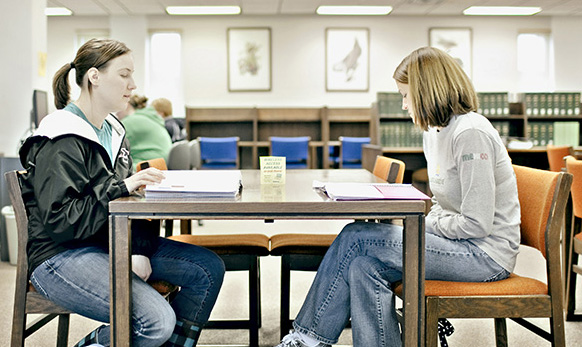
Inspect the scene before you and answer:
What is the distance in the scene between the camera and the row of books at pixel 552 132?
17.4 feet

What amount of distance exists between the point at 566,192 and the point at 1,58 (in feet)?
15.6

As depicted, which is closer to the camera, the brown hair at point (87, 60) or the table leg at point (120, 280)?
the table leg at point (120, 280)

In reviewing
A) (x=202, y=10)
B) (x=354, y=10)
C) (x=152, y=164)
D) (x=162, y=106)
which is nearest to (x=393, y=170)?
(x=152, y=164)

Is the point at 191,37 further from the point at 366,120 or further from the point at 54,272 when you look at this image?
the point at 54,272

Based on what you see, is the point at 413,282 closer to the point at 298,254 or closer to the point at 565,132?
the point at 298,254

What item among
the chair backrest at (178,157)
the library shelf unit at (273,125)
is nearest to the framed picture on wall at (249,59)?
the library shelf unit at (273,125)

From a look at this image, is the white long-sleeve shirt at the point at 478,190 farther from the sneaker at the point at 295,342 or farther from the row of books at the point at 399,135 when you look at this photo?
the row of books at the point at 399,135

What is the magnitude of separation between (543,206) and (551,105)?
14.3 feet

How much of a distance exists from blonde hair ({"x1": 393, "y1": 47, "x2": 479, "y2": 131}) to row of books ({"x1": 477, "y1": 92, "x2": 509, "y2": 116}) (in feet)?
12.7

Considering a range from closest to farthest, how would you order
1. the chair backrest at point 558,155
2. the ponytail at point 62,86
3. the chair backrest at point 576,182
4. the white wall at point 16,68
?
the ponytail at point 62,86 < the chair backrest at point 576,182 < the chair backrest at point 558,155 < the white wall at point 16,68

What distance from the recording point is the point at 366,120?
840 cm

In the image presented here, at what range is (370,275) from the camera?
4.68ft

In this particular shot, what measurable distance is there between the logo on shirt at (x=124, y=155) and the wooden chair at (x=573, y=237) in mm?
1669

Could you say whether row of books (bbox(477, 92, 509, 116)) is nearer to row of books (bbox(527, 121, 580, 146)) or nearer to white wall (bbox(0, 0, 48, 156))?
row of books (bbox(527, 121, 580, 146))
